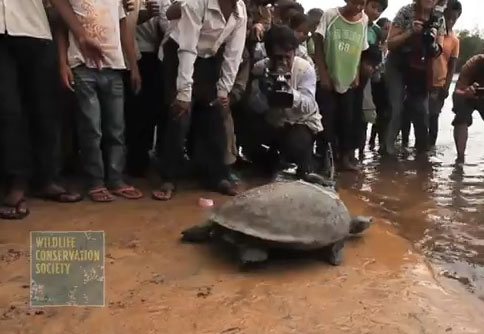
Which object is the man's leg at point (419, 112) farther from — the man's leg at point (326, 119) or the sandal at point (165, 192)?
the sandal at point (165, 192)

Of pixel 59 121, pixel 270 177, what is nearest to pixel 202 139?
pixel 270 177

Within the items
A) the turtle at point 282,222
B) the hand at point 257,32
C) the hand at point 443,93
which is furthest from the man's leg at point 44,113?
the hand at point 443,93

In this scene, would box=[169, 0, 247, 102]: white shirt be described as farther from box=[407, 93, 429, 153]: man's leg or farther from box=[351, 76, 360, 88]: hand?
box=[407, 93, 429, 153]: man's leg

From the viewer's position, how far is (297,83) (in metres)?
5.11

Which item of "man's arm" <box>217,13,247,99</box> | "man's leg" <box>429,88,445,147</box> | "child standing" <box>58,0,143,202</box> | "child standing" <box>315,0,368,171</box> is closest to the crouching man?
"man's arm" <box>217,13,247,99</box>

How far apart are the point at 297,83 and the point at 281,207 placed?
78.6 inches

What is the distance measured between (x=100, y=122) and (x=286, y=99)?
4.76ft

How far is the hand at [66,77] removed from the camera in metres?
4.14

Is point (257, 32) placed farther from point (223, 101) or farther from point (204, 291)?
point (204, 291)

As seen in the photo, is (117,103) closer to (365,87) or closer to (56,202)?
(56,202)

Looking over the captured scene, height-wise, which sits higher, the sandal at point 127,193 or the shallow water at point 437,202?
the sandal at point 127,193

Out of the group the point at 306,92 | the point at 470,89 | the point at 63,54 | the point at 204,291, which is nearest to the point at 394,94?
the point at 470,89

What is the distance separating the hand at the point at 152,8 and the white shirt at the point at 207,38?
0.42 meters

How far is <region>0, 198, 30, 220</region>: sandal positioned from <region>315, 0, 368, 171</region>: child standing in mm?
2948
